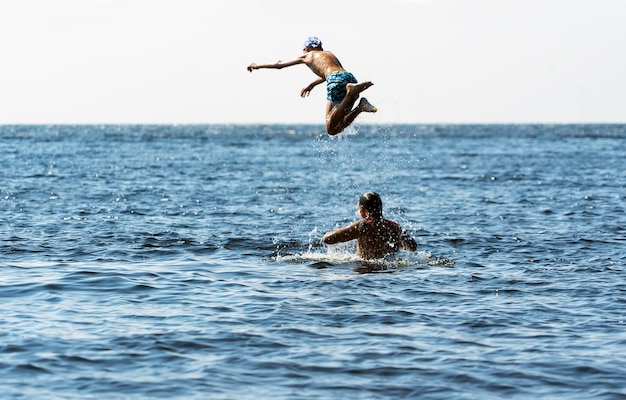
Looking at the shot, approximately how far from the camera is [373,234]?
48.8 ft

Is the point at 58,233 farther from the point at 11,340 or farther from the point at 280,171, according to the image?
the point at 280,171

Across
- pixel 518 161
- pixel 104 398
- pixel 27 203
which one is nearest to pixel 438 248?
pixel 104 398

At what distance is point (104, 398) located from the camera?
8.06 meters

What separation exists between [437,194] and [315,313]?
22.6 metres
